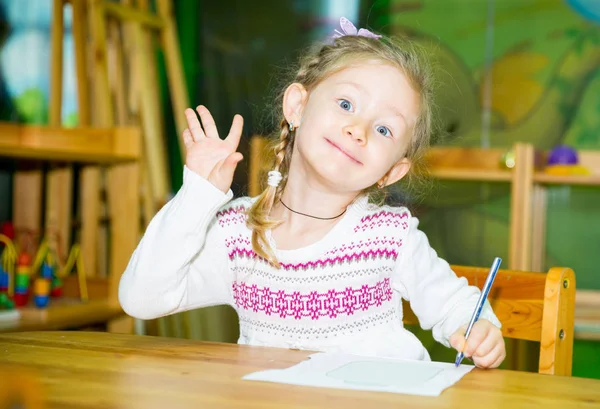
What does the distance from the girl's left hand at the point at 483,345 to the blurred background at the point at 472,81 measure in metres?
2.02

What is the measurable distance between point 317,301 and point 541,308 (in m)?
0.30

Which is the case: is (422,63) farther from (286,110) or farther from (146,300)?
(146,300)

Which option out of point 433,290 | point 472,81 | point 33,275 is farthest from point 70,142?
point 472,81

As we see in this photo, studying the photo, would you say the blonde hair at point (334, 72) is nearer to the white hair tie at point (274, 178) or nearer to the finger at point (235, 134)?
the white hair tie at point (274, 178)

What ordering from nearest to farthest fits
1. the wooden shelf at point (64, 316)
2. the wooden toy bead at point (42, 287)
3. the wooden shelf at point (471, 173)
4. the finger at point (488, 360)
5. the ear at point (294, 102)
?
1. the finger at point (488, 360)
2. the ear at point (294, 102)
3. the wooden shelf at point (64, 316)
4. the wooden toy bead at point (42, 287)
5. the wooden shelf at point (471, 173)

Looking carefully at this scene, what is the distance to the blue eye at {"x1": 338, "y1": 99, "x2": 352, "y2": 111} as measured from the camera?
1.07 metres

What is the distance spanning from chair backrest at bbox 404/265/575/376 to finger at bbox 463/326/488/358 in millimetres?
96

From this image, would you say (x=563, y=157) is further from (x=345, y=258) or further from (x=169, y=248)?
(x=169, y=248)

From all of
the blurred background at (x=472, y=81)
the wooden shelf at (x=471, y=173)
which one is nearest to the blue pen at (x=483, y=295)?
Result: the wooden shelf at (x=471, y=173)

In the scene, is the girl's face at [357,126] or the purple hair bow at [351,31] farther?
the purple hair bow at [351,31]

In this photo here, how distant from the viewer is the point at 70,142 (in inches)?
69.5

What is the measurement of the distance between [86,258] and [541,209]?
175 cm

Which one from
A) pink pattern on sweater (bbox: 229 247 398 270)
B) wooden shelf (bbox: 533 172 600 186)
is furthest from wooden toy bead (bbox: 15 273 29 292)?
wooden shelf (bbox: 533 172 600 186)

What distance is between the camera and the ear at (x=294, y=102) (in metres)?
1.16
